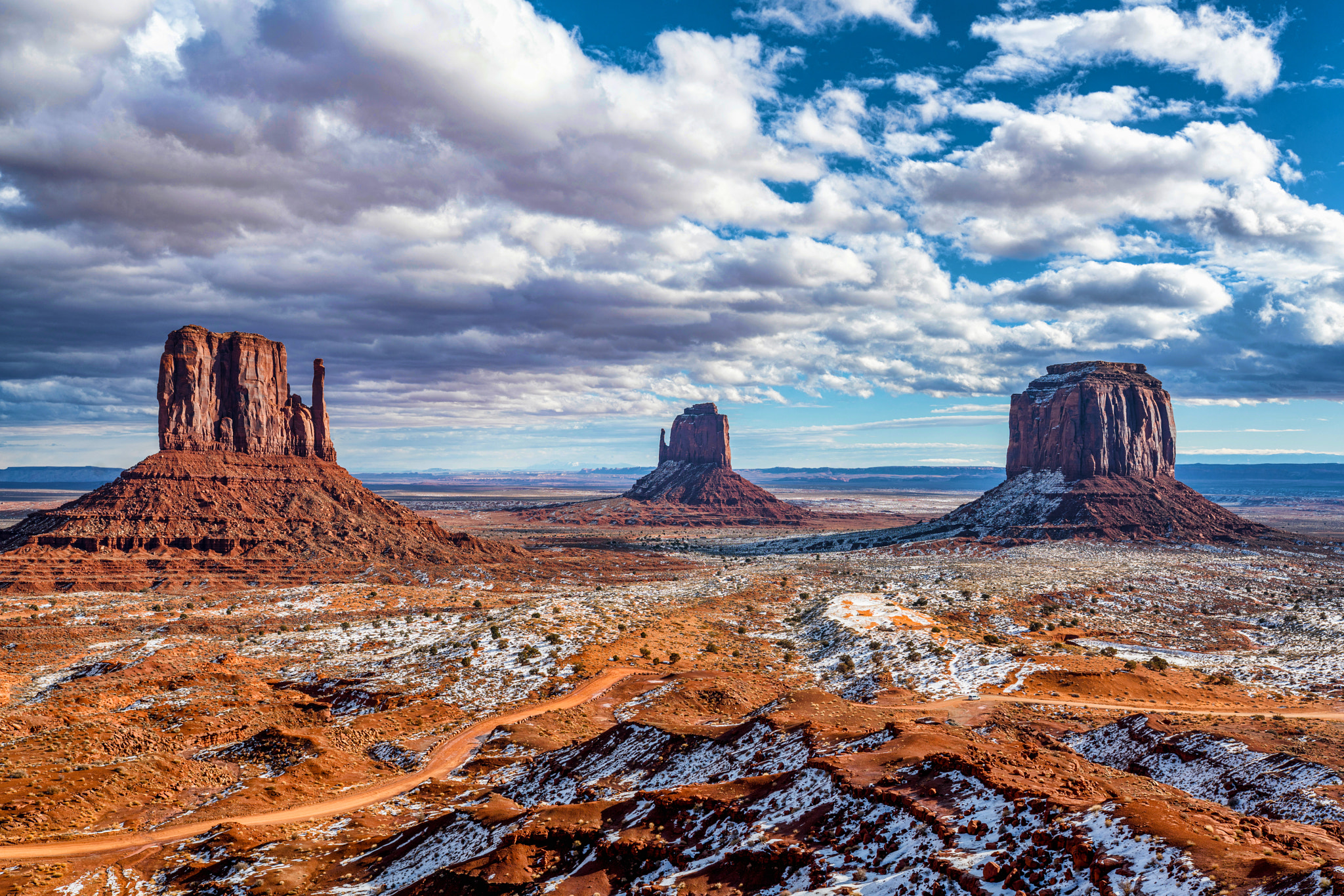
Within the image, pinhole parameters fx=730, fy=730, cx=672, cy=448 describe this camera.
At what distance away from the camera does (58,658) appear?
46.2 metres

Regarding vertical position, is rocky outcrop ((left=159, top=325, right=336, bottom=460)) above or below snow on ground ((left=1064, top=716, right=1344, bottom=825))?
above

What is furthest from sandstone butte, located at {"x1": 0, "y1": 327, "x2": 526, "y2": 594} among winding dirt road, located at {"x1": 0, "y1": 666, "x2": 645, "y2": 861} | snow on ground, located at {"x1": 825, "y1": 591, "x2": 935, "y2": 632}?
winding dirt road, located at {"x1": 0, "y1": 666, "x2": 645, "y2": 861}

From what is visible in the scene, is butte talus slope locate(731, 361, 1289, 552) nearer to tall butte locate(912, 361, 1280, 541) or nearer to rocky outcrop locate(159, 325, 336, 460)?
tall butte locate(912, 361, 1280, 541)

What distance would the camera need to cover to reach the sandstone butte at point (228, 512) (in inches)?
2913

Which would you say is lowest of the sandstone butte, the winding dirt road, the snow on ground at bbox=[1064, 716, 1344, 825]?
the winding dirt road

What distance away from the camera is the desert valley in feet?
52.3

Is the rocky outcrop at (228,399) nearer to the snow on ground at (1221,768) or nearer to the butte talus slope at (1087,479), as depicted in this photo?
the butte talus slope at (1087,479)

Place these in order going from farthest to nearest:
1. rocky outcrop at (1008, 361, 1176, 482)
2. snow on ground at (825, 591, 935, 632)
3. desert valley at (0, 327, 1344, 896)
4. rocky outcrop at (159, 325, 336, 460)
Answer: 1. rocky outcrop at (1008, 361, 1176, 482)
2. rocky outcrop at (159, 325, 336, 460)
3. snow on ground at (825, 591, 935, 632)
4. desert valley at (0, 327, 1344, 896)

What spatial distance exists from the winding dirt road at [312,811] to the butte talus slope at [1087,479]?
91892mm

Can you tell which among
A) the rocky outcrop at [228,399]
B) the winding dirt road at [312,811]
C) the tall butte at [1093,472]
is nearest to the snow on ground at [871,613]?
the winding dirt road at [312,811]

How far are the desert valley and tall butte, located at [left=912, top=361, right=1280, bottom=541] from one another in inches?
810

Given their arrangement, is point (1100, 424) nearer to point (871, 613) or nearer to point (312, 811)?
point (871, 613)

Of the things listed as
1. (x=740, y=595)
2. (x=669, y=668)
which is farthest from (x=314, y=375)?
(x=669, y=668)

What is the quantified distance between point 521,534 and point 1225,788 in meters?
141
